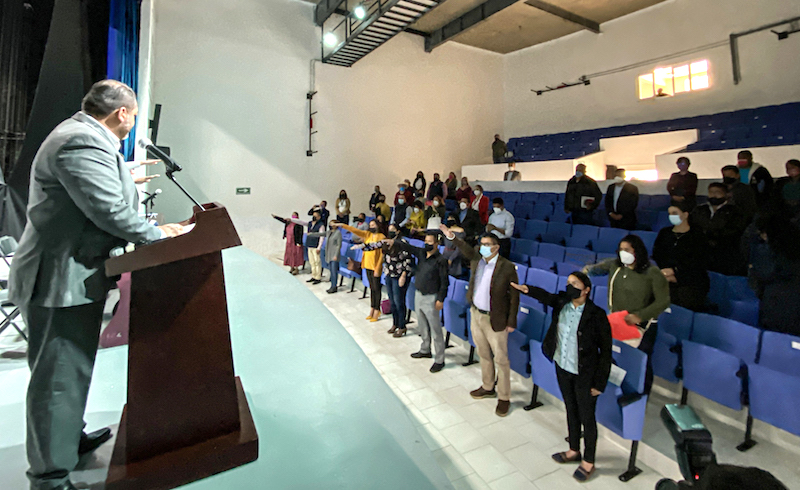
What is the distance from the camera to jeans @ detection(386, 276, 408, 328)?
4.88 m

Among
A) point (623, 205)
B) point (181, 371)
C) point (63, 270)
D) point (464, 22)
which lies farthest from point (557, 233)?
point (464, 22)

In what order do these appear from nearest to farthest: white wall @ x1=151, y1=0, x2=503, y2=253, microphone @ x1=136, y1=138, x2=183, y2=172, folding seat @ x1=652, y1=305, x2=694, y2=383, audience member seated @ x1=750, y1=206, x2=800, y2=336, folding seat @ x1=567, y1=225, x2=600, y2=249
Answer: microphone @ x1=136, y1=138, x2=183, y2=172, audience member seated @ x1=750, y1=206, x2=800, y2=336, folding seat @ x1=652, y1=305, x2=694, y2=383, folding seat @ x1=567, y1=225, x2=600, y2=249, white wall @ x1=151, y1=0, x2=503, y2=253

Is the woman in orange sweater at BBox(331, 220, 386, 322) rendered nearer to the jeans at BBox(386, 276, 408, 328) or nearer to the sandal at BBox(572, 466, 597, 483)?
the jeans at BBox(386, 276, 408, 328)

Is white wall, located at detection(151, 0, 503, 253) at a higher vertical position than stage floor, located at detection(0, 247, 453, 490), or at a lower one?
higher

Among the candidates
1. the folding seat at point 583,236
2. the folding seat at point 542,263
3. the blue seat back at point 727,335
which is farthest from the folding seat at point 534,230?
the blue seat back at point 727,335

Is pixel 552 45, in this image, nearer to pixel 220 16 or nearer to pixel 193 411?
pixel 220 16

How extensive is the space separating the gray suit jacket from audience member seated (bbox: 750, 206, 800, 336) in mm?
3838

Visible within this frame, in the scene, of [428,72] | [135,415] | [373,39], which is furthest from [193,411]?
[428,72]

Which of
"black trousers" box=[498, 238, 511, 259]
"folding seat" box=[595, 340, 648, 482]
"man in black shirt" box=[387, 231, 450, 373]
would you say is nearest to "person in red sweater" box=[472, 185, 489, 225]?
"black trousers" box=[498, 238, 511, 259]

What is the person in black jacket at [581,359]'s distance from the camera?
97.0 inches

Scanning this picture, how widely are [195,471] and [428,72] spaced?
1278cm

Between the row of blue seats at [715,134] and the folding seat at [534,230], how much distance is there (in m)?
4.41

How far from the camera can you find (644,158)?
29.6ft

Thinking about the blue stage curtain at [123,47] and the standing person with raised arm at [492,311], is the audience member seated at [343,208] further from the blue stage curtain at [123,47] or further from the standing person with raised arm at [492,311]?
the standing person with raised arm at [492,311]
